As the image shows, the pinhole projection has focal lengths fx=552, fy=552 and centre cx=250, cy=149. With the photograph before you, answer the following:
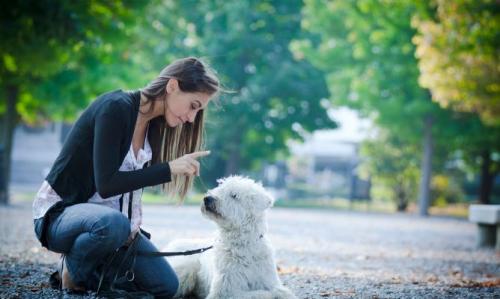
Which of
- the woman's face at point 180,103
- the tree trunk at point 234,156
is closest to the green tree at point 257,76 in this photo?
the tree trunk at point 234,156

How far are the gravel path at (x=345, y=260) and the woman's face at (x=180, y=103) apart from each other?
1.74m

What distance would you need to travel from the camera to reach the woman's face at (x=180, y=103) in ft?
14.0

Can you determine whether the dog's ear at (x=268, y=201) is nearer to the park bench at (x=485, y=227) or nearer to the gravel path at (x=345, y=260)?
the gravel path at (x=345, y=260)

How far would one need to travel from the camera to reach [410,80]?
843 inches

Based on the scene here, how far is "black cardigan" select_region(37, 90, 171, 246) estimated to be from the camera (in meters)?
3.99

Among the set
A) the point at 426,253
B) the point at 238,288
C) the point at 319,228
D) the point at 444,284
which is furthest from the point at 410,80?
the point at 238,288

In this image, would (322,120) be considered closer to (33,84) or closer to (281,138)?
(281,138)

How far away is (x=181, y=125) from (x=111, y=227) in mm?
1067

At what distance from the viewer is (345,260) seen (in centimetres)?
785

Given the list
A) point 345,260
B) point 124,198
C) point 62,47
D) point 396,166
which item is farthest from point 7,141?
point 396,166

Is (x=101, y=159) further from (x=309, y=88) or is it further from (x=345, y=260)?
(x=309, y=88)

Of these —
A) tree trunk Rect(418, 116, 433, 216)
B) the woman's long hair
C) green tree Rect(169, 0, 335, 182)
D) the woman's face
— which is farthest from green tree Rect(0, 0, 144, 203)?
tree trunk Rect(418, 116, 433, 216)

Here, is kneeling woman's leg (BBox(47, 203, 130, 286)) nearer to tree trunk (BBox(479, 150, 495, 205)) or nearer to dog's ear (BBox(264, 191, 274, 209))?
dog's ear (BBox(264, 191, 274, 209))

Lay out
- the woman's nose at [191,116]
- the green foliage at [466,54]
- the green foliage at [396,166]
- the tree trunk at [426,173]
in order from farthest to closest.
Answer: the green foliage at [396,166] < the tree trunk at [426,173] < the green foliage at [466,54] < the woman's nose at [191,116]
